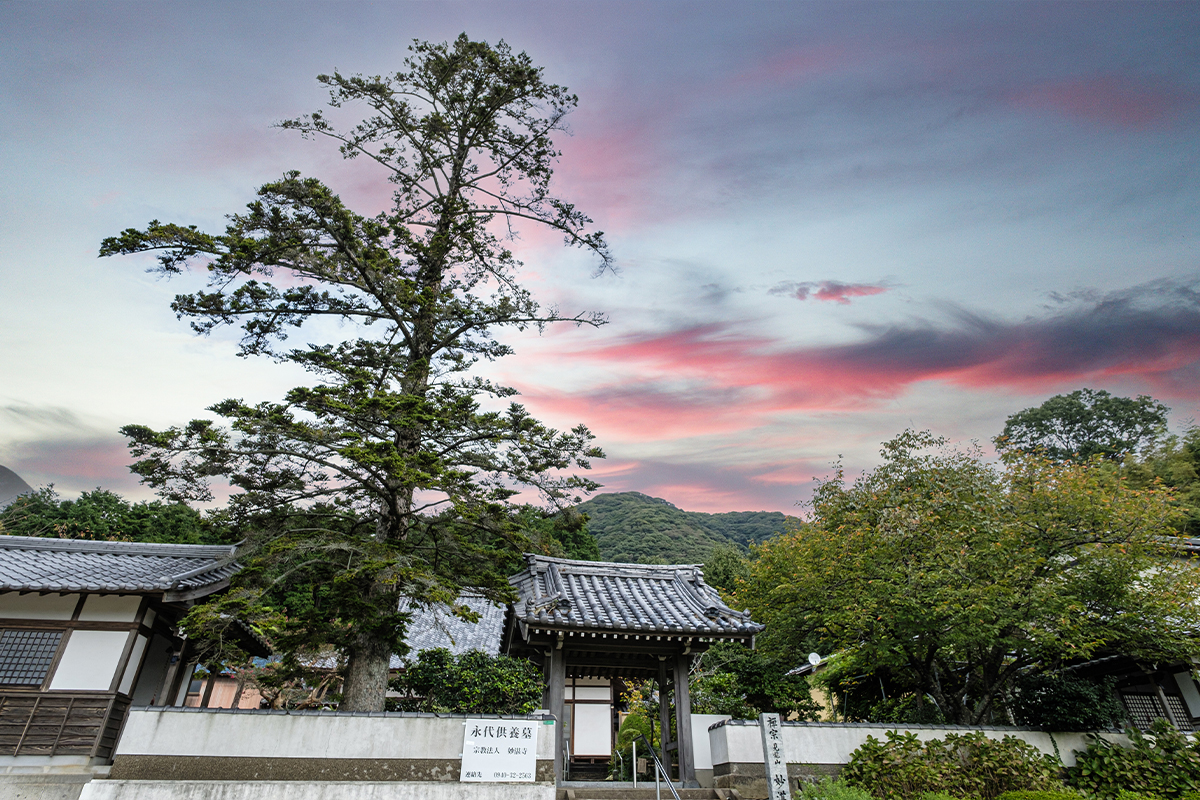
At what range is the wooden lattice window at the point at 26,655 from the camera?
38.7 ft

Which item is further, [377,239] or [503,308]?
[503,308]

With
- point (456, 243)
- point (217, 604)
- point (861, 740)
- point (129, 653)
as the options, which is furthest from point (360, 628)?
point (861, 740)

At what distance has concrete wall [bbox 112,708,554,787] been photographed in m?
10.1

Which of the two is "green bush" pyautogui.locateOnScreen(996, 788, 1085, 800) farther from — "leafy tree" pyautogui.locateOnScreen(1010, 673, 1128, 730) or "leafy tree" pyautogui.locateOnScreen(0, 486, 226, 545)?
"leafy tree" pyautogui.locateOnScreen(0, 486, 226, 545)

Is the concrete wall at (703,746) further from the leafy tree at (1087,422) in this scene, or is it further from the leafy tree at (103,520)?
the leafy tree at (1087,422)

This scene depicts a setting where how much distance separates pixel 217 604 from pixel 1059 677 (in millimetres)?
16946

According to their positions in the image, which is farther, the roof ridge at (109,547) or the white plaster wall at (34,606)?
the roof ridge at (109,547)

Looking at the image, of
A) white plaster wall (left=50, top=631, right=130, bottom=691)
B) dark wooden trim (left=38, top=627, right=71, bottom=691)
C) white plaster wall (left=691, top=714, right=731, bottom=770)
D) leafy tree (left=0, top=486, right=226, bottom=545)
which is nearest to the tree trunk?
white plaster wall (left=50, top=631, right=130, bottom=691)

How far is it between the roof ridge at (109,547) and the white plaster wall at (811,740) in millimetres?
11351

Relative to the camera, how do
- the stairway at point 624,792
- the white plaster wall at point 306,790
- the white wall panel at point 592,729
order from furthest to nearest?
the white wall panel at point 592,729
the stairway at point 624,792
the white plaster wall at point 306,790

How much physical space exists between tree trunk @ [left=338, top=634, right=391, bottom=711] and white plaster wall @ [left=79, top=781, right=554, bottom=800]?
154cm

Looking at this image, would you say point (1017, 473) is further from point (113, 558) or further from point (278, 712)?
point (113, 558)

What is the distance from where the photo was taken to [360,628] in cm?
1132

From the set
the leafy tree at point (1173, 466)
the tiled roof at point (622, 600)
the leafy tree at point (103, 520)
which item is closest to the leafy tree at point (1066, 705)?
the tiled roof at point (622, 600)
